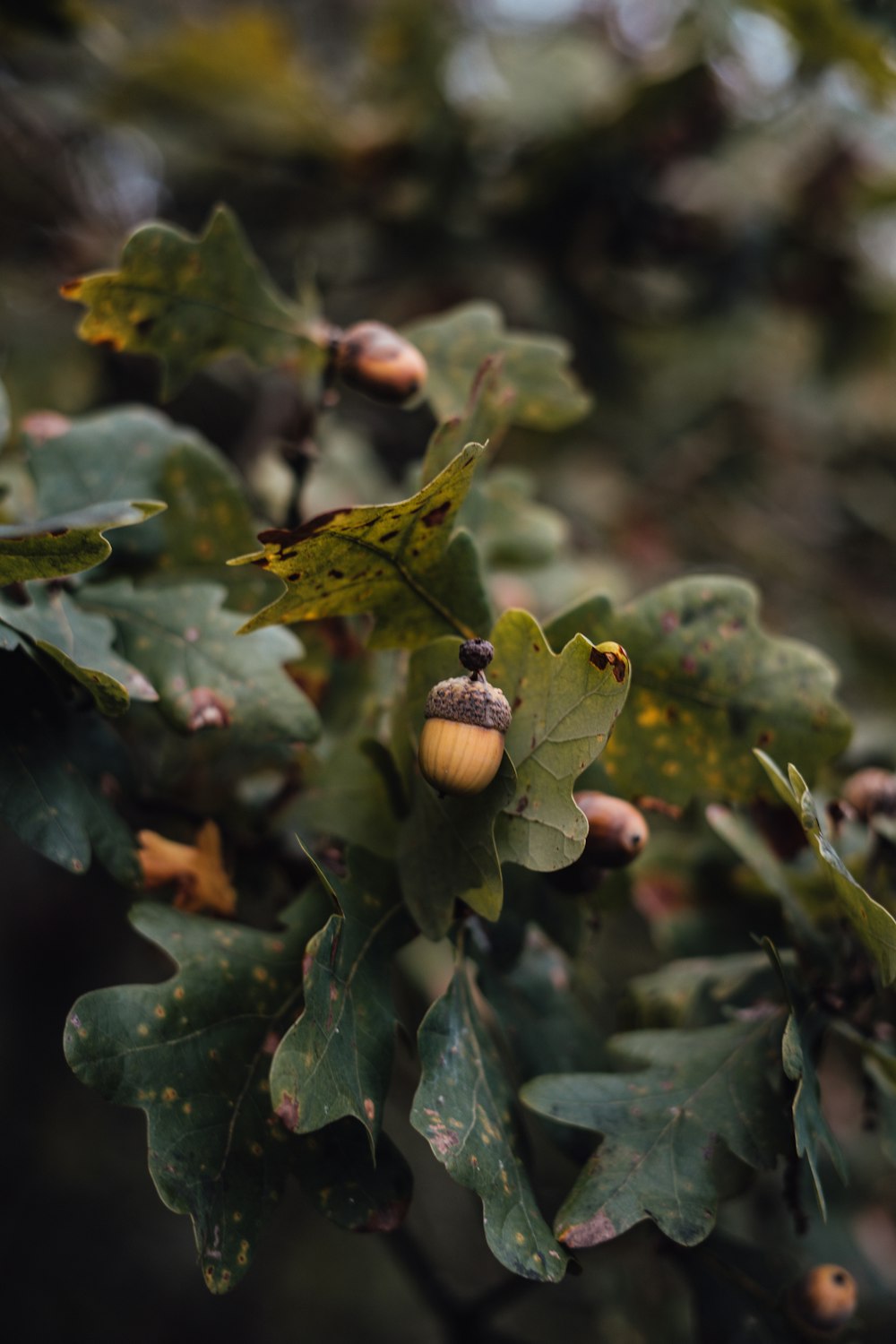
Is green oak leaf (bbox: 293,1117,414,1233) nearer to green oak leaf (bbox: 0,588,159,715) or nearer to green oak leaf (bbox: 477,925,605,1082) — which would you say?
green oak leaf (bbox: 477,925,605,1082)

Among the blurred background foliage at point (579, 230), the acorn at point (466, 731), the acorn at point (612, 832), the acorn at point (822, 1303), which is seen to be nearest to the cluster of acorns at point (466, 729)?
the acorn at point (466, 731)

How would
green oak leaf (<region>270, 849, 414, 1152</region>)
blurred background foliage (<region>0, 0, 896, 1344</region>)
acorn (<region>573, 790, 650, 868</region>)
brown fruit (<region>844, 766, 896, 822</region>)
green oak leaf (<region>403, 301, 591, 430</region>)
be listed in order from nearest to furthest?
green oak leaf (<region>270, 849, 414, 1152</region>) < acorn (<region>573, 790, 650, 868</region>) < brown fruit (<region>844, 766, 896, 822</region>) < green oak leaf (<region>403, 301, 591, 430</region>) < blurred background foliage (<region>0, 0, 896, 1344</region>)

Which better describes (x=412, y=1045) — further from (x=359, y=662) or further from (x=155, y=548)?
(x=155, y=548)

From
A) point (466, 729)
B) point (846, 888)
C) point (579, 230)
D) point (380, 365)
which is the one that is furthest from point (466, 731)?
point (579, 230)

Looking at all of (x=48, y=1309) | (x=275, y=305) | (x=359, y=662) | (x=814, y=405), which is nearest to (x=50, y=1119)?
(x=48, y=1309)

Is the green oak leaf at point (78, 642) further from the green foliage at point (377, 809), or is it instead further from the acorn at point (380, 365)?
the acorn at point (380, 365)

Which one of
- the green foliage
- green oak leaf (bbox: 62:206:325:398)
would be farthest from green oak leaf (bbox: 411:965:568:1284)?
green oak leaf (bbox: 62:206:325:398)
